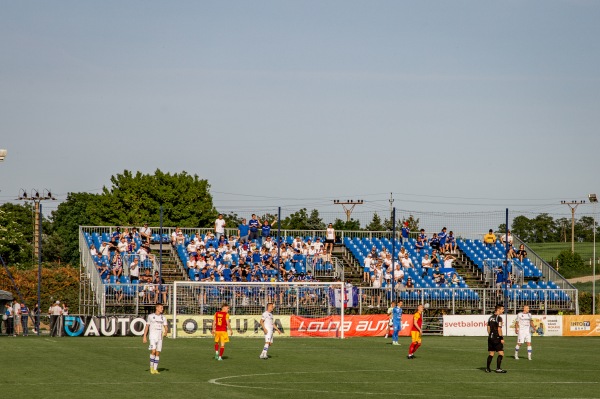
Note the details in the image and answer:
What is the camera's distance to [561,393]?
21406 mm

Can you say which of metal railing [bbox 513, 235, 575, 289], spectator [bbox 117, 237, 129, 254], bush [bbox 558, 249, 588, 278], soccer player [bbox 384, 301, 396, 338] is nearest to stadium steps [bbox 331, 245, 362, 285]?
soccer player [bbox 384, 301, 396, 338]

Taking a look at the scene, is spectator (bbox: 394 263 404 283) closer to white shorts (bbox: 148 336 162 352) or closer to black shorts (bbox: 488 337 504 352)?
black shorts (bbox: 488 337 504 352)

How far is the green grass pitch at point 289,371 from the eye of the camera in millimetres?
21391

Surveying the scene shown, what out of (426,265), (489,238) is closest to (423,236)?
(489,238)

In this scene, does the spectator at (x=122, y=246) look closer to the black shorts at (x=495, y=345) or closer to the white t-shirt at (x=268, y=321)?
the white t-shirt at (x=268, y=321)

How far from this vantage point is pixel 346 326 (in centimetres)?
4584

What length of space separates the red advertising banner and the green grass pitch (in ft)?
18.7

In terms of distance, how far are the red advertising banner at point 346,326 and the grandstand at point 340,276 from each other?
5.85 feet

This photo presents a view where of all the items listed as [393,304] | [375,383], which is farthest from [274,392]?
[393,304]

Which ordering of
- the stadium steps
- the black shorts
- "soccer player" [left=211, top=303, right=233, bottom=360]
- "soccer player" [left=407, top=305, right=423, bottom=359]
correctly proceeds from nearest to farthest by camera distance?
the black shorts
"soccer player" [left=211, top=303, right=233, bottom=360]
"soccer player" [left=407, top=305, right=423, bottom=359]
the stadium steps

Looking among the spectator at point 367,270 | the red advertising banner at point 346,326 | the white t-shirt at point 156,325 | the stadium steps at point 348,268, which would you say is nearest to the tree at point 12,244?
the stadium steps at point 348,268

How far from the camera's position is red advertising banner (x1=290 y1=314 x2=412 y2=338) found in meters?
45.6

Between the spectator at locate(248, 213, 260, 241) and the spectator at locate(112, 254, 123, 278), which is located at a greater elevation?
the spectator at locate(248, 213, 260, 241)

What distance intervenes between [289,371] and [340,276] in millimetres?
27204
